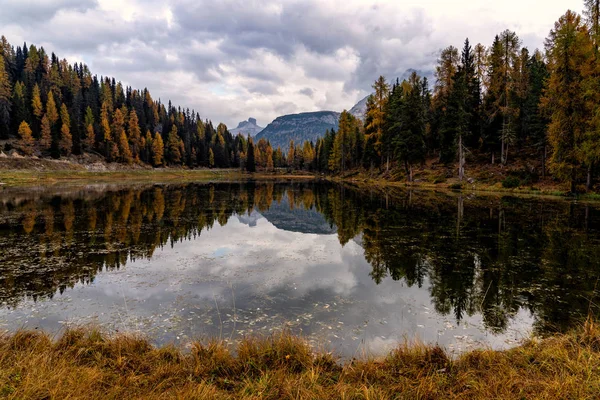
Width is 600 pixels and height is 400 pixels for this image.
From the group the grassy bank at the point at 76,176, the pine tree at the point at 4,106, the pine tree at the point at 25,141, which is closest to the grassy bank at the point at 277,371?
the grassy bank at the point at 76,176

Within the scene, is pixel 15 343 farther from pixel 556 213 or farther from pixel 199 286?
A: pixel 556 213

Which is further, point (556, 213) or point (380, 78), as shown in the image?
point (380, 78)

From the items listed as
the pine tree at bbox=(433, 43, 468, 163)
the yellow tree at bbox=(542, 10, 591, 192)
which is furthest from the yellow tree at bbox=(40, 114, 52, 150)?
the yellow tree at bbox=(542, 10, 591, 192)

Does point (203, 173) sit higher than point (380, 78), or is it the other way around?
point (380, 78)

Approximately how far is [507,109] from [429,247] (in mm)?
40160

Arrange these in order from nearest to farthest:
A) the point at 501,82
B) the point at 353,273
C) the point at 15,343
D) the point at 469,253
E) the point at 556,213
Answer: the point at 15,343
the point at 353,273
the point at 469,253
the point at 556,213
the point at 501,82

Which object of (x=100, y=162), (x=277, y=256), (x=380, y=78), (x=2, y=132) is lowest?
(x=277, y=256)

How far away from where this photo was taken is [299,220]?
28.8 metres

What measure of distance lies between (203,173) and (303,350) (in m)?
130

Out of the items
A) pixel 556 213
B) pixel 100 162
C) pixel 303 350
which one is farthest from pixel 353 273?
pixel 100 162

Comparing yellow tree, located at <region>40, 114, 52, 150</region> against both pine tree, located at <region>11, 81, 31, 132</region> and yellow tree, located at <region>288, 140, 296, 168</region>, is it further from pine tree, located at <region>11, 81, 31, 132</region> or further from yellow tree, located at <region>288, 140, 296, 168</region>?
yellow tree, located at <region>288, 140, 296, 168</region>

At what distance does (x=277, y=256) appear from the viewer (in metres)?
16.7

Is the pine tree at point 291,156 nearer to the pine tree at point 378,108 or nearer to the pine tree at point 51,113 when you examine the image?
the pine tree at point 51,113

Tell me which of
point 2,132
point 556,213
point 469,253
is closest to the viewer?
point 469,253
